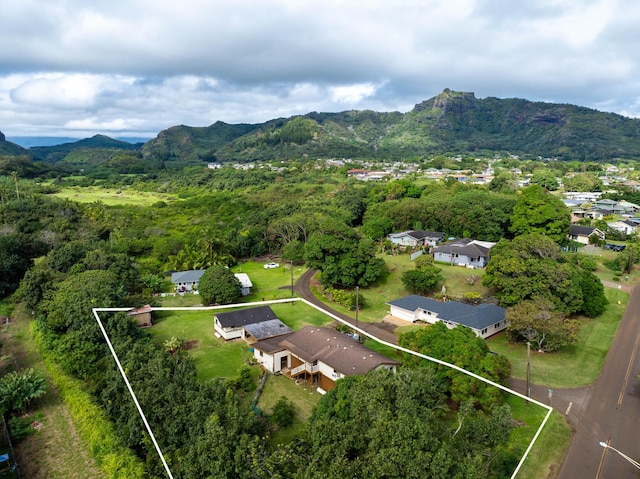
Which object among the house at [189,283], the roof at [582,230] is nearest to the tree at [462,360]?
the house at [189,283]

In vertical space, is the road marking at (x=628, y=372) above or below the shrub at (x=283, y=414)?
below

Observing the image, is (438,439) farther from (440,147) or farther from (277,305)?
(440,147)

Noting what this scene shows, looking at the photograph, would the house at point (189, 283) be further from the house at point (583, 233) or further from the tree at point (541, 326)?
the house at point (583, 233)

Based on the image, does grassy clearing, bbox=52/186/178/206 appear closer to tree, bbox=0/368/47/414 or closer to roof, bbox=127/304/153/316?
roof, bbox=127/304/153/316

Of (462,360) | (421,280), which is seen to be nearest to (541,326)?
(462,360)

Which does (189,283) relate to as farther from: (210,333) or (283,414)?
A: (283,414)
